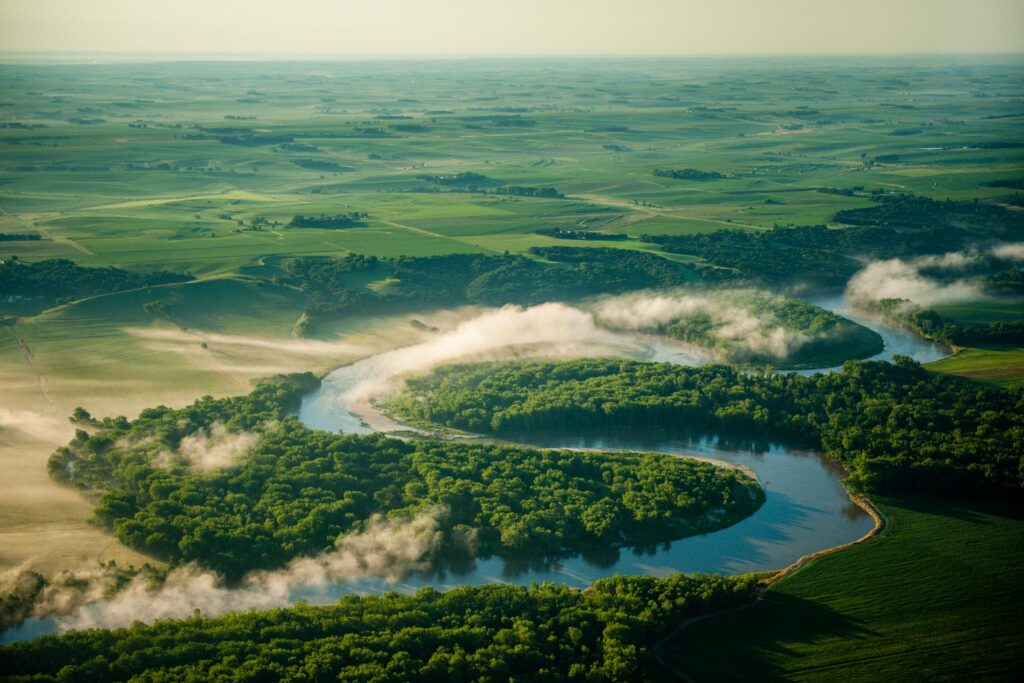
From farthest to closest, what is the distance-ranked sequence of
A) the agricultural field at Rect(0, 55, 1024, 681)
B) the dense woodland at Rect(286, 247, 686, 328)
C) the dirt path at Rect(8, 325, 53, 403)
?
1. the dense woodland at Rect(286, 247, 686, 328)
2. the dirt path at Rect(8, 325, 53, 403)
3. the agricultural field at Rect(0, 55, 1024, 681)

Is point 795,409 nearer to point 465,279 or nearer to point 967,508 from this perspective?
point 967,508

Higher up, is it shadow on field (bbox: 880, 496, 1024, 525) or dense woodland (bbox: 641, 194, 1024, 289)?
dense woodland (bbox: 641, 194, 1024, 289)

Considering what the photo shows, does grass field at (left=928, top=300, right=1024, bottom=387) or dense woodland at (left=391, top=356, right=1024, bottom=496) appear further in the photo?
grass field at (left=928, top=300, right=1024, bottom=387)

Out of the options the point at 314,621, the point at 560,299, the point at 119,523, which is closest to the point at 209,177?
the point at 560,299

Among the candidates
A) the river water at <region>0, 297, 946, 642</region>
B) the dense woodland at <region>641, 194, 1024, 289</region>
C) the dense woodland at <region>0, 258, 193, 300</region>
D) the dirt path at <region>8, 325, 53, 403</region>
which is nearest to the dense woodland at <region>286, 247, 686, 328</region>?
the dense woodland at <region>641, 194, 1024, 289</region>

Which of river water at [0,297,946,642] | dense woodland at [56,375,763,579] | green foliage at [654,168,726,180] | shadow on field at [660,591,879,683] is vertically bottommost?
shadow on field at [660,591,879,683]

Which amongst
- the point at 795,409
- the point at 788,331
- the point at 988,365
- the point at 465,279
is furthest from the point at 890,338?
the point at 465,279

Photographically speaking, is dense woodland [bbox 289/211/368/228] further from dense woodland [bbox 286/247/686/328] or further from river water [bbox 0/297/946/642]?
river water [bbox 0/297/946/642]
